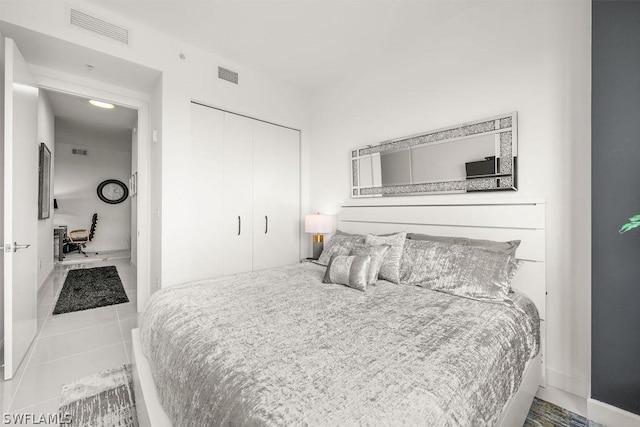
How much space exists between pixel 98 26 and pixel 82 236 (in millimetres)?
6396

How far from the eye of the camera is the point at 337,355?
108 centimetres

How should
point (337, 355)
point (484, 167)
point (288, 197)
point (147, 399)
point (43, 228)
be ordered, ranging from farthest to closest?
point (43, 228), point (288, 197), point (484, 167), point (147, 399), point (337, 355)

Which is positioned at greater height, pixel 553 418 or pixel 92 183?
pixel 92 183

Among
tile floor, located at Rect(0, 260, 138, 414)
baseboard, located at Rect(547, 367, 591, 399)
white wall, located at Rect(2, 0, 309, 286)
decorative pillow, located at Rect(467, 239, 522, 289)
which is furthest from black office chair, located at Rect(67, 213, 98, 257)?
baseboard, located at Rect(547, 367, 591, 399)

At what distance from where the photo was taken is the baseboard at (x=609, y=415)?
1.53m

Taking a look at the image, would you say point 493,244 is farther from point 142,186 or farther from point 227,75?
point 142,186

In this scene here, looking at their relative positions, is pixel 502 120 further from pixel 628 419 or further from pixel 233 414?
pixel 233 414

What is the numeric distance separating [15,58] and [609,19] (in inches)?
154

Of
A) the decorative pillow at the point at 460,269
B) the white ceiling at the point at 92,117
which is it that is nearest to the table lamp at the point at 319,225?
the decorative pillow at the point at 460,269

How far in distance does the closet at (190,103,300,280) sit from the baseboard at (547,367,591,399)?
2.92 meters

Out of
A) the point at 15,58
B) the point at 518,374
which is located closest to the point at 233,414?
the point at 518,374

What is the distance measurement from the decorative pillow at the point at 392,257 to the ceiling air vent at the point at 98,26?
9.59 feet

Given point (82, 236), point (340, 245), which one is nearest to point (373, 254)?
point (340, 245)

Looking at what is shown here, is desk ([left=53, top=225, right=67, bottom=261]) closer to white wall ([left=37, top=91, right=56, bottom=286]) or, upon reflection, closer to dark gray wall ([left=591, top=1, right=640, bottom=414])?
white wall ([left=37, top=91, right=56, bottom=286])
